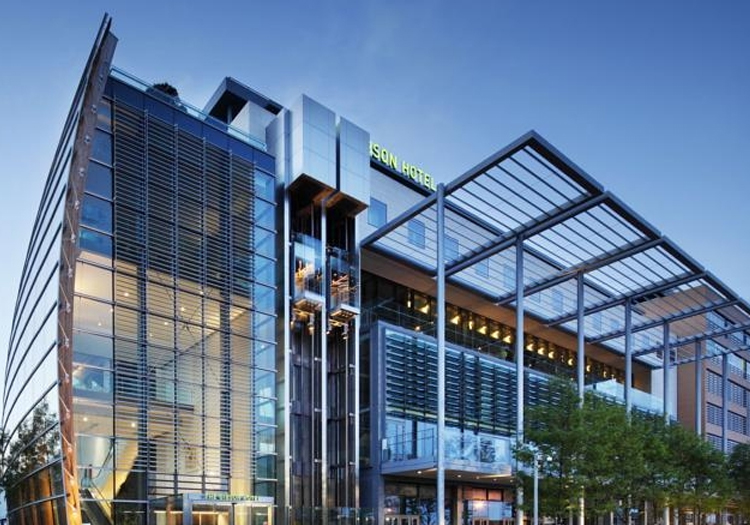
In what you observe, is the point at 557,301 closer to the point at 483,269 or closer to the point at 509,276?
the point at 509,276

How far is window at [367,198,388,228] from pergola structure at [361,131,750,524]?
1.29 meters

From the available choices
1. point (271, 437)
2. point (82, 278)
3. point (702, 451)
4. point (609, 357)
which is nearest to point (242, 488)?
point (271, 437)

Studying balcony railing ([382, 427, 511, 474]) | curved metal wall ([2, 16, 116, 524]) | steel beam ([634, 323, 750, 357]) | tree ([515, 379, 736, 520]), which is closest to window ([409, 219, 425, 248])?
balcony railing ([382, 427, 511, 474])

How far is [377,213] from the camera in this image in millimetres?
41188

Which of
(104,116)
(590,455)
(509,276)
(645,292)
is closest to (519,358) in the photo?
(590,455)

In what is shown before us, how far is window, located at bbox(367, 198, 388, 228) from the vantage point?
133ft

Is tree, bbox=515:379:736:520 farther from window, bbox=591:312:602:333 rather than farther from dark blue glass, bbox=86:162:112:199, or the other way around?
dark blue glass, bbox=86:162:112:199

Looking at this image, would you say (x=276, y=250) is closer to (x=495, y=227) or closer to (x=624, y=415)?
(x=495, y=227)

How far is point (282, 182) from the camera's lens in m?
35.8

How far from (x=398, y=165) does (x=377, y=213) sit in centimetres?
410

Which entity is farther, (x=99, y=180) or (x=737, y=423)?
(x=737, y=423)

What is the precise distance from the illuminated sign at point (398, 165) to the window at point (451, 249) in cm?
501

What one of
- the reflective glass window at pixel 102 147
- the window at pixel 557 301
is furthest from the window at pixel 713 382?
the reflective glass window at pixel 102 147

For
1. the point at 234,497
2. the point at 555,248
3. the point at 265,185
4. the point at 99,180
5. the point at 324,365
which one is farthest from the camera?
the point at 555,248
